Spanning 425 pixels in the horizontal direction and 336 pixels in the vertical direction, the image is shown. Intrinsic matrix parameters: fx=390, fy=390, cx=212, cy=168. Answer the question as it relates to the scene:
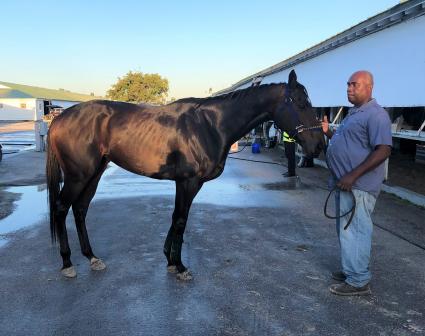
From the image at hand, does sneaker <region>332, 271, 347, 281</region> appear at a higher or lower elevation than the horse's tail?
lower

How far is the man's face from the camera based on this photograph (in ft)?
11.0

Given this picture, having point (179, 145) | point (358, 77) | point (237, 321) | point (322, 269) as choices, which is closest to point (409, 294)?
point (322, 269)

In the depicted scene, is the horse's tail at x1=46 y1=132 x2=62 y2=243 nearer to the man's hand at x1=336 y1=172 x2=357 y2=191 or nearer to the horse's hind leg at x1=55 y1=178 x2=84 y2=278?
the horse's hind leg at x1=55 y1=178 x2=84 y2=278

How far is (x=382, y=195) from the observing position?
800 centimetres

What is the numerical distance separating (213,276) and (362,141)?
199 cm

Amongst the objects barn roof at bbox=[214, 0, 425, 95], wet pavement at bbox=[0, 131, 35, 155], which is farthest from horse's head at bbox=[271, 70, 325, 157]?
wet pavement at bbox=[0, 131, 35, 155]

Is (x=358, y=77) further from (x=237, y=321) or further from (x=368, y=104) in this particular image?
(x=237, y=321)

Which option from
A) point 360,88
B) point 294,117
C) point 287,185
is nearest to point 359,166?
point 360,88

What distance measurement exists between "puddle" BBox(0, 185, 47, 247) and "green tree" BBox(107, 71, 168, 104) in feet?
186

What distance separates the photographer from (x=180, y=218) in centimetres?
400

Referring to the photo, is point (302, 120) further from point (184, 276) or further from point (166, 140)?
point (184, 276)

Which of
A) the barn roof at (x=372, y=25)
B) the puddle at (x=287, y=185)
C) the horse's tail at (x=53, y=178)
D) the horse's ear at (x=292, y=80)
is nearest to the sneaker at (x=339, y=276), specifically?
the horse's ear at (x=292, y=80)

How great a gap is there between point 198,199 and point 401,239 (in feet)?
12.1

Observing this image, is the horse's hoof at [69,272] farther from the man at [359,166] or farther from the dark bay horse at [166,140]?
the man at [359,166]
